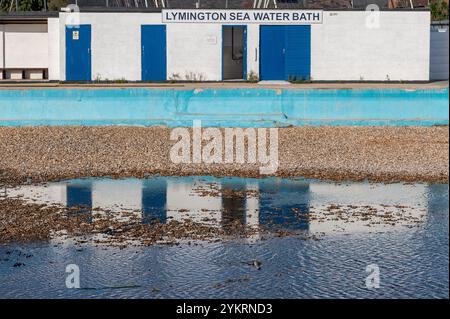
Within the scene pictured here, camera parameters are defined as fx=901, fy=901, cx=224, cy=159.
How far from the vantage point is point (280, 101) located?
26.5m

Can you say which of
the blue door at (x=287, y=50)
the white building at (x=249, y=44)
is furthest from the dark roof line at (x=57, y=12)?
the blue door at (x=287, y=50)

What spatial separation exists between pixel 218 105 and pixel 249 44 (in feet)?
32.7

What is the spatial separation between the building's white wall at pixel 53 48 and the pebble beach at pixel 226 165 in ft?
41.1

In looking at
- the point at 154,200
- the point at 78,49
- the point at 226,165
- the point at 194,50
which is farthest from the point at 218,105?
the point at 78,49

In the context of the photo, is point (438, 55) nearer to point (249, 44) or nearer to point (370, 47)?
point (370, 47)

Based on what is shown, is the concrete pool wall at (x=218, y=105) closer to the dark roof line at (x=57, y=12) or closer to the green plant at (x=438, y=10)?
the dark roof line at (x=57, y=12)

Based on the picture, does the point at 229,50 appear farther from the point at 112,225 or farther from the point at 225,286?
the point at 225,286

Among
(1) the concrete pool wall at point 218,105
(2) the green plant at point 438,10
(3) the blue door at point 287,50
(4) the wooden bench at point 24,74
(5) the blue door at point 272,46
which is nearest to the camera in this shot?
(1) the concrete pool wall at point 218,105

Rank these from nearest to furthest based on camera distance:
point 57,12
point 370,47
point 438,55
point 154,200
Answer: point 154,200 < point 370,47 < point 57,12 < point 438,55

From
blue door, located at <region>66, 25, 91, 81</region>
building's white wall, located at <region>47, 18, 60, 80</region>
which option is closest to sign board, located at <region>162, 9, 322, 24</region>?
blue door, located at <region>66, 25, 91, 81</region>

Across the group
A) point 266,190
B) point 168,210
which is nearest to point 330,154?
point 266,190

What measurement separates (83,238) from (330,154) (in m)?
9.46

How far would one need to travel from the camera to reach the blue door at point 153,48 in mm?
35375

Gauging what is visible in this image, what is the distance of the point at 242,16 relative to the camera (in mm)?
35500
